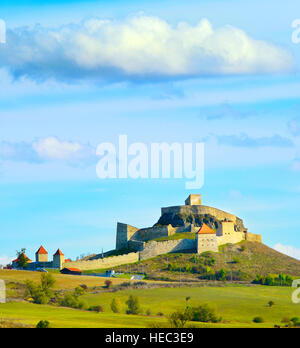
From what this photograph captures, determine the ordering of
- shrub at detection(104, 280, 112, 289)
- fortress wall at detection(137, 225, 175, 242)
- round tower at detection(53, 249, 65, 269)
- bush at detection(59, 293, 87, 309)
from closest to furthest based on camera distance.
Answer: bush at detection(59, 293, 87, 309) < shrub at detection(104, 280, 112, 289) < round tower at detection(53, 249, 65, 269) < fortress wall at detection(137, 225, 175, 242)

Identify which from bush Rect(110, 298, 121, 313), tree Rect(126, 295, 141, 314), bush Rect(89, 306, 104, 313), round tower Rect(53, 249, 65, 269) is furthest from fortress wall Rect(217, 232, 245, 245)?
bush Rect(89, 306, 104, 313)

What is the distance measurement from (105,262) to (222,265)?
19270 millimetres

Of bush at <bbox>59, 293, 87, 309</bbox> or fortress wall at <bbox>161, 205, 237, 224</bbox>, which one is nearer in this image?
bush at <bbox>59, 293, 87, 309</bbox>

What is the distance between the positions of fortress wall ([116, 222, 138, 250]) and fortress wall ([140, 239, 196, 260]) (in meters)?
10.6

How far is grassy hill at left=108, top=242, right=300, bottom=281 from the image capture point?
476 feet

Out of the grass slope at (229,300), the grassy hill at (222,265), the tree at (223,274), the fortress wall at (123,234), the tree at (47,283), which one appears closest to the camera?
the grass slope at (229,300)

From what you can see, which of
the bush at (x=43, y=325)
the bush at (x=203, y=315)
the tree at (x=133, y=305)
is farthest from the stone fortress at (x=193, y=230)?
the bush at (x=43, y=325)

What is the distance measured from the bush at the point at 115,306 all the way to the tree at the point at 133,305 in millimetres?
1182

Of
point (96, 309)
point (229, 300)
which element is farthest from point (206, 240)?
point (96, 309)

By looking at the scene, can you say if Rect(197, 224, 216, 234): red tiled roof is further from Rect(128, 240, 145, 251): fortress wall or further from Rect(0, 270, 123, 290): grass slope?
Rect(0, 270, 123, 290): grass slope

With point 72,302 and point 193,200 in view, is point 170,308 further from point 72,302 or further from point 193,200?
point 193,200

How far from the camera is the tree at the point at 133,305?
384 feet

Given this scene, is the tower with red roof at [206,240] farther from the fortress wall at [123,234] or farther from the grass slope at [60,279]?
the grass slope at [60,279]
